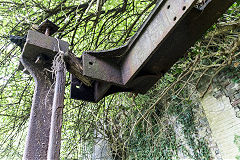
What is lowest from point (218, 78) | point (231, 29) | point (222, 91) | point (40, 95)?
point (40, 95)

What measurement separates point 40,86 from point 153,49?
82cm

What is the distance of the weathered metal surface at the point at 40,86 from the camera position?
125cm

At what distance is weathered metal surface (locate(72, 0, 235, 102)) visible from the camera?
126 cm

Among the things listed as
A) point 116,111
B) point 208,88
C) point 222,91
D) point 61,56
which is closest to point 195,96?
point 208,88

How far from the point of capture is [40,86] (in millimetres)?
1440

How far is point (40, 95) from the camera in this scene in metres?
1.41

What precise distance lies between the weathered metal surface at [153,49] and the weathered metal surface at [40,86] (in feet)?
0.87

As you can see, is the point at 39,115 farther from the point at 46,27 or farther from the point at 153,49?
the point at 153,49

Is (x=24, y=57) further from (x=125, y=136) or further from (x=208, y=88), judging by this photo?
(x=125, y=136)

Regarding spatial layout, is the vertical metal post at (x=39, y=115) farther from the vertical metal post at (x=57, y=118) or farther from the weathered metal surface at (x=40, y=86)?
the vertical metal post at (x=57, y=118)

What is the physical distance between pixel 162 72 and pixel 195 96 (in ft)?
6.90

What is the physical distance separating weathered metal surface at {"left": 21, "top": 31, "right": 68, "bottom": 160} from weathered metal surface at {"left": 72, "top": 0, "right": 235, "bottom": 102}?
0.27 metres

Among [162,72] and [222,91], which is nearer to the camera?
[162,72]

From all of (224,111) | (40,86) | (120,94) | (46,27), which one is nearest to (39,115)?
(40,86)
